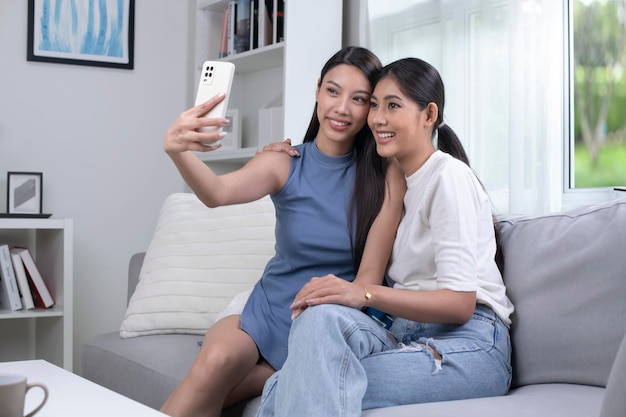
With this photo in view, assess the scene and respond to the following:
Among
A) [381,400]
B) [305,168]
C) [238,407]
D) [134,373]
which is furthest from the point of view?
[134,373]

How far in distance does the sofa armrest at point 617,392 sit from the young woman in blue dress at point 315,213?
75cm

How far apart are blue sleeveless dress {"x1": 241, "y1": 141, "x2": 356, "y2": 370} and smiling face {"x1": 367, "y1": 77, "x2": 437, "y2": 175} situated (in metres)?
0.17

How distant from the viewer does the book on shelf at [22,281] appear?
10.0ft

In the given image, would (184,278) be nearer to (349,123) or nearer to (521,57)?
(349,123)

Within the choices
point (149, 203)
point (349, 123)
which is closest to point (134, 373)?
point (349, 123)

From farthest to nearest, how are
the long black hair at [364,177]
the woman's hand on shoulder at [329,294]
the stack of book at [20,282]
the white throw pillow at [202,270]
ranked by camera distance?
the stack of book at [20,282]
the white throw pillow at [202,270]
the long black hair at [364,177]
the woman's hand on shoulder at [329,294]

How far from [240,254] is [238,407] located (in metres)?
0.59

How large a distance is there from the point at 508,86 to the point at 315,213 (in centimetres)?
100

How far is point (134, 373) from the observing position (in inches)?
80.0

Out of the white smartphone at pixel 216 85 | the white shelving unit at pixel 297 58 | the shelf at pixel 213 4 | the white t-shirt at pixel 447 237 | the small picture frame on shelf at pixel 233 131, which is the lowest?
the white t-shirt at pixel 447 237

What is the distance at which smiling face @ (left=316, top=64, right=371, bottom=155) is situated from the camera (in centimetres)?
181

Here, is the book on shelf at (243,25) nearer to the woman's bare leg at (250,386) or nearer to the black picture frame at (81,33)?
the black picture frame at (81,33)

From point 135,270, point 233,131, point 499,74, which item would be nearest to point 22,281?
point 135,270

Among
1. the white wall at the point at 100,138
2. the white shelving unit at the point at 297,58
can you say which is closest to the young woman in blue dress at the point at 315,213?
the white shelving unit at the point at 297,58
